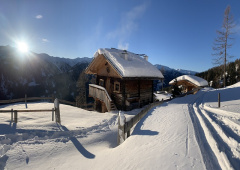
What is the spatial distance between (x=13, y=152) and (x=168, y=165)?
5.07m

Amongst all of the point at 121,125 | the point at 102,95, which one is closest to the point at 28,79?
the point at 102,95

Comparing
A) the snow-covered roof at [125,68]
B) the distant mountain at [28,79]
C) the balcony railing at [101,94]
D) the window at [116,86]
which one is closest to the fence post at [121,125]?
the snow-covered roof at [125,68]

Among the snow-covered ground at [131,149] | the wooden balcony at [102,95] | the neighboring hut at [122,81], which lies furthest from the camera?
the neighboring hut at [122,81]

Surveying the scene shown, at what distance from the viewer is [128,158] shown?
3.53 metres

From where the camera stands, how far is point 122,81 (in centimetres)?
1341

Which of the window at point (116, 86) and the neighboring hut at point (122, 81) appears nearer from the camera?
the neighboring hut at point (122, 81)

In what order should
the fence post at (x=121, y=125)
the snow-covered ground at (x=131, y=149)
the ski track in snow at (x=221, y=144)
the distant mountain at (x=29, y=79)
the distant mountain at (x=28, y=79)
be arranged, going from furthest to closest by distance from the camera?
the distant mountain at (x=28, y=79) < the distant mountain at (x=29, y=79) < the fence post at (x=121, y=125) < the snow-covered ground at (x=131, y=149) < the ski track in snow at (x=221, y=144)

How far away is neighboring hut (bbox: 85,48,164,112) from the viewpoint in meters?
12.7

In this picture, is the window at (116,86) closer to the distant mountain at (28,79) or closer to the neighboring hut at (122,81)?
the neighboring hut at (122,81)

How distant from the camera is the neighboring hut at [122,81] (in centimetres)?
1271

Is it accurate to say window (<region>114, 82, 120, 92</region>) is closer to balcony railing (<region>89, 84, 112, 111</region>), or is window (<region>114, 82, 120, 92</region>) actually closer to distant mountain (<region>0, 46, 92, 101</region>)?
balcony railing (<region>89, 84, 112, 111</region>)

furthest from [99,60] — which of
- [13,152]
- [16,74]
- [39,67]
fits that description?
[39,67]

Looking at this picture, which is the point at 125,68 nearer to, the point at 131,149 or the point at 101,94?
the point at 101,94

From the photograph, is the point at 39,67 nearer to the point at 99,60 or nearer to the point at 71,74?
the point at 71,74
